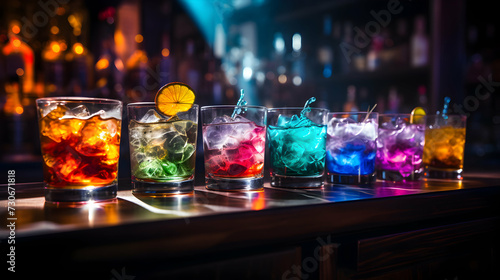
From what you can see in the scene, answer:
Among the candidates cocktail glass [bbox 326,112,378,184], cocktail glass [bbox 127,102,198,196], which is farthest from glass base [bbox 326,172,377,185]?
cocktail glass [bbox 127,102,198,196]

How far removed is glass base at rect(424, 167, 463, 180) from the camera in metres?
1.42

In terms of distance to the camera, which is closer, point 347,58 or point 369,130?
point 369,130

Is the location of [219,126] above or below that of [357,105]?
below

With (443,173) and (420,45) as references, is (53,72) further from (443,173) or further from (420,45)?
(420,45)

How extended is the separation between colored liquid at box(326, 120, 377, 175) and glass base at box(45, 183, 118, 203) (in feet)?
2.35

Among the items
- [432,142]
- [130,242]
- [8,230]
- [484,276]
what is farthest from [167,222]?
[432,142]

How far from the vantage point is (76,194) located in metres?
0.87

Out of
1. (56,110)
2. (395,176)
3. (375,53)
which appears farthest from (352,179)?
(375,53)

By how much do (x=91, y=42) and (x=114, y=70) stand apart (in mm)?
373

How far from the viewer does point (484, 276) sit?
3.93ft

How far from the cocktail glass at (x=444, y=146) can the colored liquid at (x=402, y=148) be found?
0.13m

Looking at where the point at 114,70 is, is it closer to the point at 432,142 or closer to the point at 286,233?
the point at 432,142

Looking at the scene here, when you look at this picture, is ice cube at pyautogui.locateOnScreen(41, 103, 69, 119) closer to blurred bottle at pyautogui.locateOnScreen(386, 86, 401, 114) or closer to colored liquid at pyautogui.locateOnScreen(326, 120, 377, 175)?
colored liquid at pyautogui.locateOnScreen(326, 120, 377, 175)

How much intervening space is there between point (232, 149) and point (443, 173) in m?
0.86
